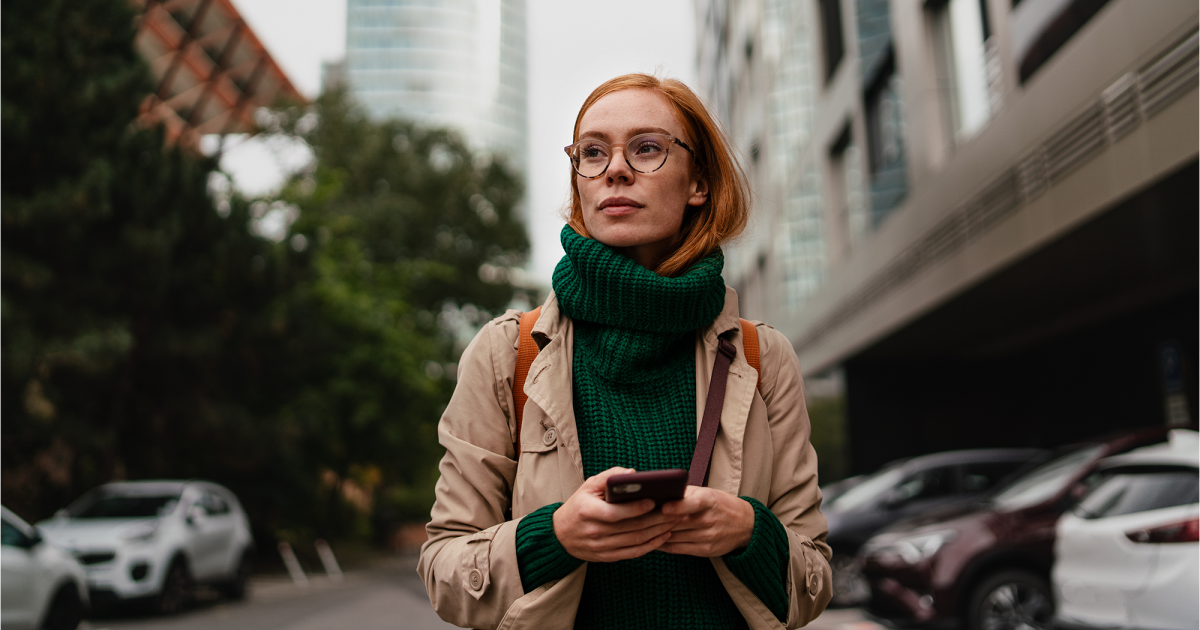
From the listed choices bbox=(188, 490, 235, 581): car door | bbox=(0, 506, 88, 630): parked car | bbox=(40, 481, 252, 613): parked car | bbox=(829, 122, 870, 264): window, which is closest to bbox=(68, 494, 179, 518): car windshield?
bbox=(40, 481, 252, 613): parked car

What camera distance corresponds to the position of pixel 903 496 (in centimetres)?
1112

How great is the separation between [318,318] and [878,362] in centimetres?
1142

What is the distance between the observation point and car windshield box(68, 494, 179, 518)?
11902 mm

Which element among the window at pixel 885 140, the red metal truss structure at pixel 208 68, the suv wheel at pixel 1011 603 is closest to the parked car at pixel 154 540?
the suv wheel at pixel 1011 603

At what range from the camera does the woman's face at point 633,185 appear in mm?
1715

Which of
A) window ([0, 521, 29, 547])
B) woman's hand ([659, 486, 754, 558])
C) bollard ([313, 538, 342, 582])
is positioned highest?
woman's hand ([659, 486, 754, 558])

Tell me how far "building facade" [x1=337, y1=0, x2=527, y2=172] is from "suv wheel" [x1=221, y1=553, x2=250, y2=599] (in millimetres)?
100804

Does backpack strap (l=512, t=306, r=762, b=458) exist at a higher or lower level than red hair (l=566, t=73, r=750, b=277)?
lower

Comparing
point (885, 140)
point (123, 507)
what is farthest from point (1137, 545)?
point (885, 140)

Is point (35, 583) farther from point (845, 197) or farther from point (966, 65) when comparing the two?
point (845, 197)

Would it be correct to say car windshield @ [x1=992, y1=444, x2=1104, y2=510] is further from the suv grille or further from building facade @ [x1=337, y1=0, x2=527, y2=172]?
building facade @ [x1=337, y1=0, x2=527, y2=172]

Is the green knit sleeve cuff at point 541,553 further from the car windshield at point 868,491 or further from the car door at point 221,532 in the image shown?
the car door at point 221,532

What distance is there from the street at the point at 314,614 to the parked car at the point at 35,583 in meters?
1.21

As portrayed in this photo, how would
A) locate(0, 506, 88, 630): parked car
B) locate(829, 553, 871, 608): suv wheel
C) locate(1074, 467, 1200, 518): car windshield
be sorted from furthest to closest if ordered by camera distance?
locate(829, 553, 871, 608): suv wheel → locate(0, 506, 88, 630): parked car → locate(1074, 467, 1200, 518): car windshield
